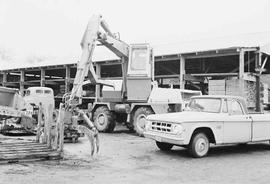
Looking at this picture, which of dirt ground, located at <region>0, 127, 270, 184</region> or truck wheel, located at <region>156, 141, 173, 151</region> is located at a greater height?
truck wheel, located at <region>156, 141, 173, 151</region>

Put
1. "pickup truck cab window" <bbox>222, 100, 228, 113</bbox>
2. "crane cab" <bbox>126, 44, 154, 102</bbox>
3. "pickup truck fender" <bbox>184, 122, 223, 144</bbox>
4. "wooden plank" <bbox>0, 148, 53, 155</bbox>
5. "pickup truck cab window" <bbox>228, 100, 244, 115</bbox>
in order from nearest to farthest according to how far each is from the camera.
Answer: "wooden plank" <bbox>0, 148, 53, 155</bbox> < "pickup truck fender" <bbox>184, 122, 223, 144</bbox> < "pickup truck cab window" <bbox>222, 100, 228, 113</bbox> < "pickup truck cab window" <bbox>228, 100, 244, 115</bbox> < "crane cab" <bbox>126, 44, 154, 102</bbox>

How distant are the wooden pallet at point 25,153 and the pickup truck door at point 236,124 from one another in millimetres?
4811

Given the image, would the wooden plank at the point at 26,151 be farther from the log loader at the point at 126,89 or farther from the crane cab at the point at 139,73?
the crane cab at the point at 139,73

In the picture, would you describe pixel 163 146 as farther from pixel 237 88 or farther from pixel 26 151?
pixel 237 88

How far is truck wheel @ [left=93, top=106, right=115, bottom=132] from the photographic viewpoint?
16.5 m

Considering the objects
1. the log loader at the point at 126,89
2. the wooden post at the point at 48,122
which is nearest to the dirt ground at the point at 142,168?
the wooden post at the point at 48,122

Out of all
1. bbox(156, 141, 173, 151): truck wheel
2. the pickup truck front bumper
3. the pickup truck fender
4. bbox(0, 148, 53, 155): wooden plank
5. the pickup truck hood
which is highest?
the pickup truck hood

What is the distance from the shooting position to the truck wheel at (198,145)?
993 cm

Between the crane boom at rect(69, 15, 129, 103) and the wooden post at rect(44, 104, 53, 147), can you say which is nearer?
the wooden post at rect(44, 104, 53, 147)

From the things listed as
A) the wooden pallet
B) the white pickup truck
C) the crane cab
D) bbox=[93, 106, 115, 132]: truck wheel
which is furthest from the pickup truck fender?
bbox=[93, 106, 115, 132]: truck wheel

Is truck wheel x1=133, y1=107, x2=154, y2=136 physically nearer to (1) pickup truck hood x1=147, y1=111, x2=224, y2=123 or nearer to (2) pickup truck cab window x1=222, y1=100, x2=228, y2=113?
(1) pickup truck hood x1=147, y1=111, x2=224, y2=123

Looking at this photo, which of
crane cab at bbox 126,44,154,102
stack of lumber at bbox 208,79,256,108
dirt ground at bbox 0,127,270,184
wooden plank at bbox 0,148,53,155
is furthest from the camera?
stack of lumber at bbox 208,79,256,108

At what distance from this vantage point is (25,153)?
28.8ft

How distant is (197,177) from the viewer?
24.7ft
